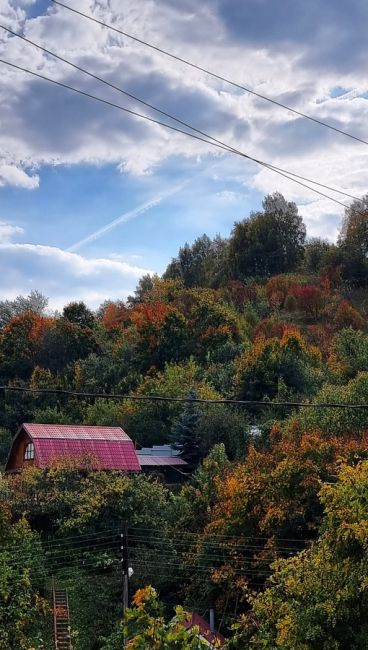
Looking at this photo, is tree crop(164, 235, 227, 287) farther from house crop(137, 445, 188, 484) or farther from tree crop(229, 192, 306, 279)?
house crop(137, 445, 188, 484)

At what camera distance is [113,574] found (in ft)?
64.9

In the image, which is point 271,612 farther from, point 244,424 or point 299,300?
point 299,300

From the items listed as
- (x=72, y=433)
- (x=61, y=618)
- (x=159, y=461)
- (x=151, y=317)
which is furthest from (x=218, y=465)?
(x=151, y=317)

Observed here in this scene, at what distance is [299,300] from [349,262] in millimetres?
5935

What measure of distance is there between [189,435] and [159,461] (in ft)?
5.82

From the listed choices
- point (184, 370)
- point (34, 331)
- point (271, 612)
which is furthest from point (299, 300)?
point (271, 612)

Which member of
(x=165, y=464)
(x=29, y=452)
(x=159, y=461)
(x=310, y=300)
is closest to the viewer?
(x=29, y=452)

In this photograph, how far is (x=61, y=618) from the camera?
1861cm

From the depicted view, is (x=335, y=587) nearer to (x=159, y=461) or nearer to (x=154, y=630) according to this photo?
(x=154, y=630)

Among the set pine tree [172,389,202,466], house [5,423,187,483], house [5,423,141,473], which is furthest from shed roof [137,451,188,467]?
house [5,423,141,473]

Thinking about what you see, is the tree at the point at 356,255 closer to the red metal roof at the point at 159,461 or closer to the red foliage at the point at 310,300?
the red foliage at the point at 310,300

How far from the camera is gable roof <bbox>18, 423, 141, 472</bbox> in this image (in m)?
25.7

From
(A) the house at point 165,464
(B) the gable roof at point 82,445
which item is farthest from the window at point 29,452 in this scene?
(A) the house at point 165,464

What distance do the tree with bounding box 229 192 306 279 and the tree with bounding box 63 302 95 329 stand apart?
13825 mm
